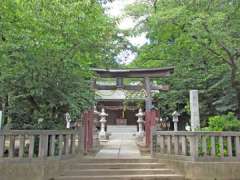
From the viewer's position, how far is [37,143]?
24.5 feet

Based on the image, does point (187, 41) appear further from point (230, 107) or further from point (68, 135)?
point (68, 135)

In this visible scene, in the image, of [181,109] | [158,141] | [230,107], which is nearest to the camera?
[158,141]

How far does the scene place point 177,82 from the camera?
1291 cm

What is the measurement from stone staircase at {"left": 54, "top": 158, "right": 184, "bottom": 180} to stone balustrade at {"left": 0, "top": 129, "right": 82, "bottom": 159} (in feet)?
2.06

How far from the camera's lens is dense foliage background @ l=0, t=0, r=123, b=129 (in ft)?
22.5

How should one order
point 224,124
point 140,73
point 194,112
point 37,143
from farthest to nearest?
point 140,73, point 194,112, point 224,124, point 37,143

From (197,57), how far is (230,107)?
2.45 metres

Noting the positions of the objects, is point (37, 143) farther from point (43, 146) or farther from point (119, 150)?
point (119, 150)

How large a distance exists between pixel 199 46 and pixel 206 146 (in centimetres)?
401

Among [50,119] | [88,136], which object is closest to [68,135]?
[50,119]

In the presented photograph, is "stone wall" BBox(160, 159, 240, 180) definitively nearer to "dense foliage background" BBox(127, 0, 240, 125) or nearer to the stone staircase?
the stone staircase

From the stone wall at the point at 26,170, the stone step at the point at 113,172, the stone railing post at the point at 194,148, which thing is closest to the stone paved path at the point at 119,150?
the stone step at the point at 113,172

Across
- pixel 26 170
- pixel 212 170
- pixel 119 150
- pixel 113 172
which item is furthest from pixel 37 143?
pixel 212 170

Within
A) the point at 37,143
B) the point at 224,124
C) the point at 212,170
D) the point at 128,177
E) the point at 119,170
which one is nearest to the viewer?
the point at 212,170
